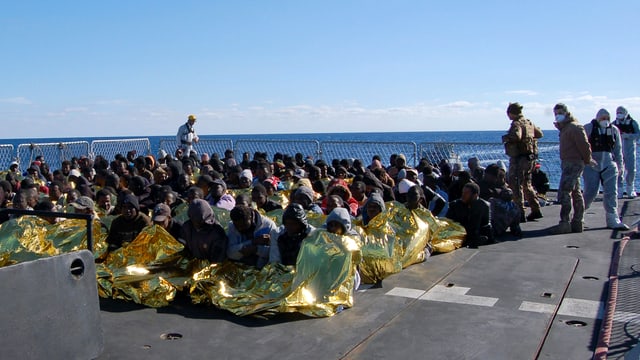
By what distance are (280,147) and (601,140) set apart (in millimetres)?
11823

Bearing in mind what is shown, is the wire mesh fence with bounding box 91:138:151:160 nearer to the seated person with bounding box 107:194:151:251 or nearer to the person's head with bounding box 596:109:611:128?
the seated person with bounding box 107:194:151:251

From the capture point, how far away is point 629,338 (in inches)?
168

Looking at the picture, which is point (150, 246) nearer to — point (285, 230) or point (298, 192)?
point (285, 230)

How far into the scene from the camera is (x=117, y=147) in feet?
62.0

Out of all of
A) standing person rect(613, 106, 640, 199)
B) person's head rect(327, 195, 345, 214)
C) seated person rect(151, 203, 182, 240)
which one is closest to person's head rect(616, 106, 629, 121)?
standing person rect(613, 106, 640, 199)

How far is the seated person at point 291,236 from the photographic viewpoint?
554cm

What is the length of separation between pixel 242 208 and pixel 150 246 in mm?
948

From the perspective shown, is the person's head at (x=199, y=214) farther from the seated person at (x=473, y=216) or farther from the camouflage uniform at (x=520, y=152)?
the camouflage uniform at (x=520, y=152)

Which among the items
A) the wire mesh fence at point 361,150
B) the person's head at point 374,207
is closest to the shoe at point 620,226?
the person's head at point 374,207

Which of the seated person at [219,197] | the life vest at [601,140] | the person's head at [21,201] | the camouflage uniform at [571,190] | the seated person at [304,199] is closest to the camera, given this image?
the seated person at [304,199]

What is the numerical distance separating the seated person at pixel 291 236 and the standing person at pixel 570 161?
4.31 meters

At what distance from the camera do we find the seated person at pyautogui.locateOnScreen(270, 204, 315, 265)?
5.54 meters

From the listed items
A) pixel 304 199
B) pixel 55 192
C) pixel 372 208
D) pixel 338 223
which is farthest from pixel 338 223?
pixel 55 192

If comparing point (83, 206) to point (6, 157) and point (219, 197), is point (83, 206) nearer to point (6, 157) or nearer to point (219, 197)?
point (219, 197)
